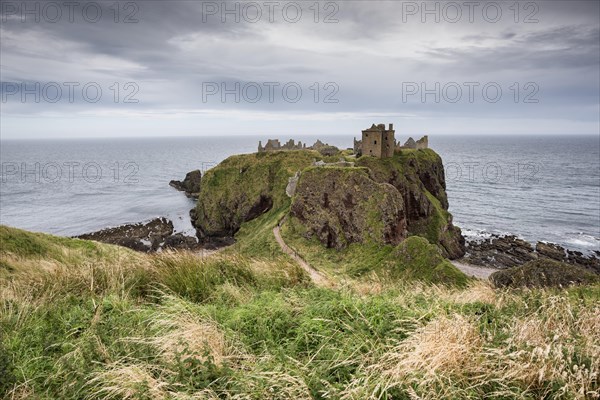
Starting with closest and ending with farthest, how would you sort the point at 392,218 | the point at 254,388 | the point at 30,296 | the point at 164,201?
the point at 254,388 → the point at 30,296 → the point at 392,218 → the point at 164,201

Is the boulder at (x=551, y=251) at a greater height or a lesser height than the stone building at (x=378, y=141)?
lesser

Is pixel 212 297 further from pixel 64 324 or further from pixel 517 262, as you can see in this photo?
pixel 517 262

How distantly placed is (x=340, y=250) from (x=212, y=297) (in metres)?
44.1

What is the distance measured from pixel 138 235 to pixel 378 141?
5121 cm

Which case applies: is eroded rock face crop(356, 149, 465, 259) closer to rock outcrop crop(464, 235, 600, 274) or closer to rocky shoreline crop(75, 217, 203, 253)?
rock outcrop crop(464, 235, 600, 274)

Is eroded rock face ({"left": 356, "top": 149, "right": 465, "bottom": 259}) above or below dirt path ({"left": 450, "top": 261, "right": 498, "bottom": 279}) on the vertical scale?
above

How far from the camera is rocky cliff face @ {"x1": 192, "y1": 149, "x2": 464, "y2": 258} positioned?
168ft

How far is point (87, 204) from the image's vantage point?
344 feet

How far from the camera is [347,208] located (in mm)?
53125

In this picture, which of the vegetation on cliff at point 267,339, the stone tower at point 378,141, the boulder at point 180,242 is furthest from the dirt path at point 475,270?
the vegetation on cliff at point 267,339

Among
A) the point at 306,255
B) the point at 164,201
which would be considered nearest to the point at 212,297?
the point at 306,255

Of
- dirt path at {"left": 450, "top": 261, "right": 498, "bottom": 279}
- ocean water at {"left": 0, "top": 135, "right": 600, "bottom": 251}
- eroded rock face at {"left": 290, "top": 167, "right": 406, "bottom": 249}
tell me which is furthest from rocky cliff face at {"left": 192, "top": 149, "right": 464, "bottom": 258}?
ocean water at {"left": 0, "top": 135, "right": 600, "bottom": 251}

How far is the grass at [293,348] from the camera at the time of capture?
14.1 ft

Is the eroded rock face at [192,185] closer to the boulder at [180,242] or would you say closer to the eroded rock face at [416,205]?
the boulder at [180,242]
